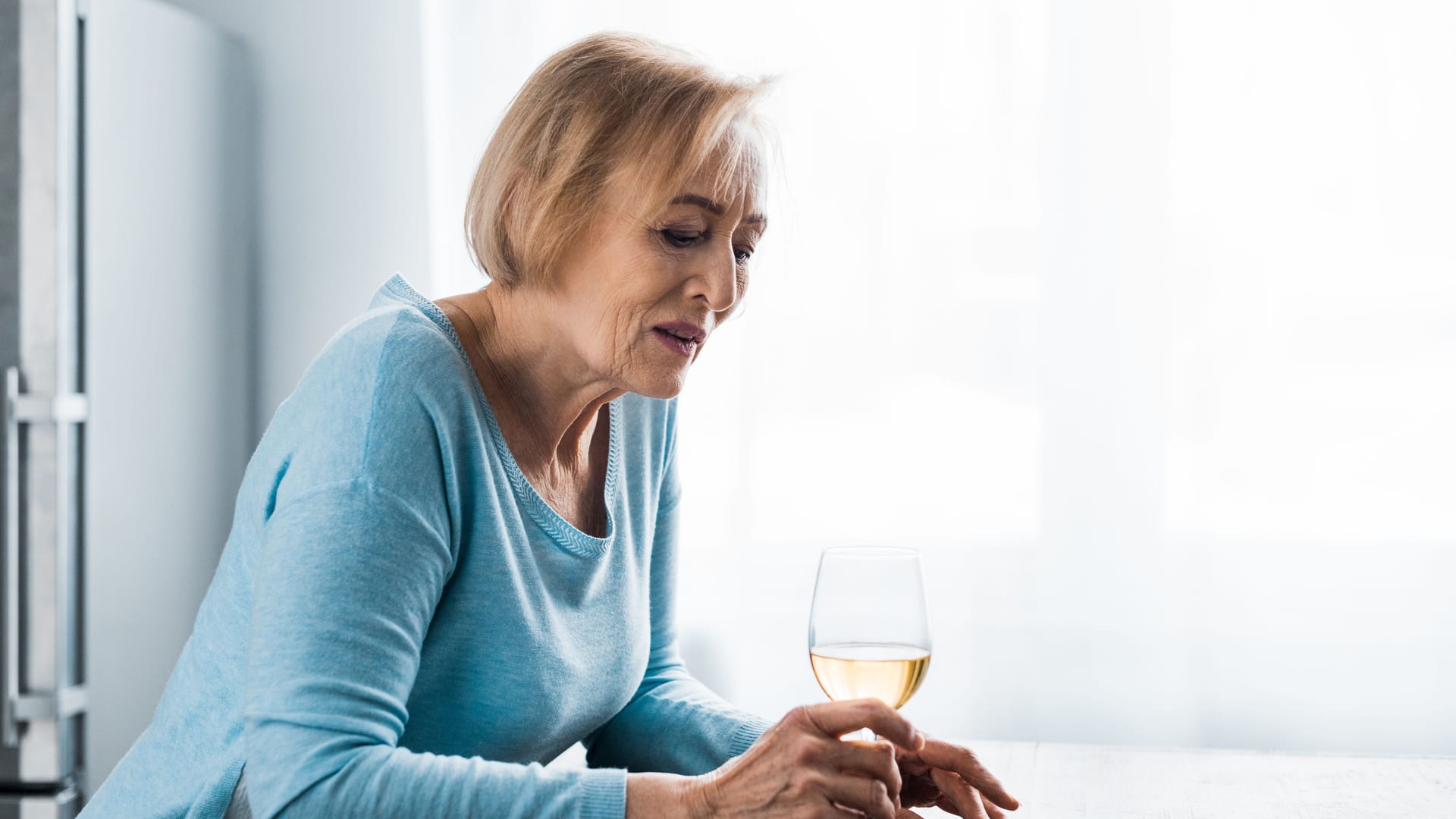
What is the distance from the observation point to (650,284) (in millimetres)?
1011

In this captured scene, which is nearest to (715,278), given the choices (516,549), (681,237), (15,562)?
(681,237)

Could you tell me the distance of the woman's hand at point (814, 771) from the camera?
83 centimetres

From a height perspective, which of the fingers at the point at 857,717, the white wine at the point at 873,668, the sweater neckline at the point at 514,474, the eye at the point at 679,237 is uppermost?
the eye at the point at 679,237

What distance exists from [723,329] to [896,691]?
1.69m

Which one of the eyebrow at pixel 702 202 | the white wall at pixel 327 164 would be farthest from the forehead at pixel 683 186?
the white wall at pixel 327 164

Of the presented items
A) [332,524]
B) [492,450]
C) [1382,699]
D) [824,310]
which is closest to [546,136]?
[492,450]

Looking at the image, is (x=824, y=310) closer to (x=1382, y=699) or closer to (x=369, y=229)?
(x=369, y=229)

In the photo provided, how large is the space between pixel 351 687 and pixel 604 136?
0.47 m

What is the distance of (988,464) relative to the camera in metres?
2.47

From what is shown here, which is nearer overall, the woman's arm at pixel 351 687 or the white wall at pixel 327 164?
the woman's arm at pixel 351 687

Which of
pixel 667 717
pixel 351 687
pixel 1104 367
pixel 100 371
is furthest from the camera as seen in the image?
pixel 1104 367

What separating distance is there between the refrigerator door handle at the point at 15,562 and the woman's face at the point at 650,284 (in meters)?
1.29

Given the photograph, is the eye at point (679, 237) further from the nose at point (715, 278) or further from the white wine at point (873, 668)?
the white wine at point (873, 668)

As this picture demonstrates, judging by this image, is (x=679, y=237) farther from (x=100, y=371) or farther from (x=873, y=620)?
(x=100, y=371)
